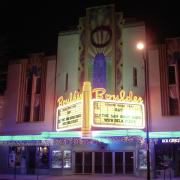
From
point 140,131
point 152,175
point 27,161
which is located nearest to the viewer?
point 140,131

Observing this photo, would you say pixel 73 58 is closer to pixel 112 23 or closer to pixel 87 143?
pixel 112 23

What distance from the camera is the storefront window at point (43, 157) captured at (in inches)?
1393

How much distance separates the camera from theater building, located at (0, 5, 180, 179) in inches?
1191

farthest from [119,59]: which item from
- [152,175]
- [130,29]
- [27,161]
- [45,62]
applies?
[27,161]

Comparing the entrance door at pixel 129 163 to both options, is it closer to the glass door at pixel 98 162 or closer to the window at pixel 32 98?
the glass door at pixel 98 162

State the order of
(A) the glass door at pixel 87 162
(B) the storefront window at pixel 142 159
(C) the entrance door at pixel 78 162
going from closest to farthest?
(B) the storefront window at pixel 142 159
(A) the glass door at pixel 87 162
(C) the entrance door at pixel 78 162

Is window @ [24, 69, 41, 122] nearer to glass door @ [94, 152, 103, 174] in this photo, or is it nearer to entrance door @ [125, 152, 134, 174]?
glass door @ [94, 152, 103, 174]

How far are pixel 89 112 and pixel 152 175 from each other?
8.95 m

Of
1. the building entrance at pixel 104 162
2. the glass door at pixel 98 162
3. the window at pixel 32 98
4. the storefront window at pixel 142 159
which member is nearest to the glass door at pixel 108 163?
the building entrance at pixel 104 162

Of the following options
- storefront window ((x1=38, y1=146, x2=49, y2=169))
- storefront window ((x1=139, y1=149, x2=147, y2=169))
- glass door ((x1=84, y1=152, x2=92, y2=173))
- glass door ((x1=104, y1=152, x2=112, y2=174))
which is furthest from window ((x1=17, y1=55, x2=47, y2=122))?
storefront window ((x1=139, y1=149, x2=147, y2=169))

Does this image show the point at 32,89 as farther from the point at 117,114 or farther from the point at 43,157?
the point at 117,114

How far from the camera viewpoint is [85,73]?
3453cm

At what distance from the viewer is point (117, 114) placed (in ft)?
89.9

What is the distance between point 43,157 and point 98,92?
11.2m
